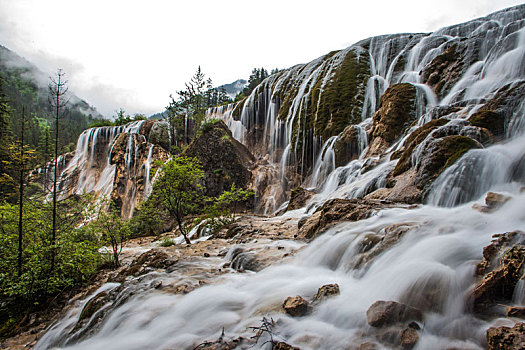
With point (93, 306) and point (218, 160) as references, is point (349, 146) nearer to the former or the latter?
point (218, 160)

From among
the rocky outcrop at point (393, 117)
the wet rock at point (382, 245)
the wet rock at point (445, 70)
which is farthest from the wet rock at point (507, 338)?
the wet rock at point (445, 70)

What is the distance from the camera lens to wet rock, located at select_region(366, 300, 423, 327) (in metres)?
2.66

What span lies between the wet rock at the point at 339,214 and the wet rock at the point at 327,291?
262cm

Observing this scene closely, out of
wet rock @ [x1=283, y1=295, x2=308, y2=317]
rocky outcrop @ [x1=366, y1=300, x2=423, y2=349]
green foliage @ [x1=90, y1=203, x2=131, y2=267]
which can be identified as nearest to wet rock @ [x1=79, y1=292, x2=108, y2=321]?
green foliage @ [x1=90, y1=203, x2=131, y2=267]

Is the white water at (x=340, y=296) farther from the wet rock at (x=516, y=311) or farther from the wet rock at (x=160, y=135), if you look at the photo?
the wet rock at (x=160, y=135)

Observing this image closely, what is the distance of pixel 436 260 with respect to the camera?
3.38 m

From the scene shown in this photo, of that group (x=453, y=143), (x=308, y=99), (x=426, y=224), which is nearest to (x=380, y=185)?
(x=453, y=143)

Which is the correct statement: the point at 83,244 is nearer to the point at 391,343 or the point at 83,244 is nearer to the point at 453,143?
the point at 391,343

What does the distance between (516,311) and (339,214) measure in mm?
4200

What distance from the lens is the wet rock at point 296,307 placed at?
10.7 feet

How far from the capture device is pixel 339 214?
653 centimetres

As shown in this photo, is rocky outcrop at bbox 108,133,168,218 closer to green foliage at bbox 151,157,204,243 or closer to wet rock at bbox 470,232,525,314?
green foliage at bbox 151,157,204,243

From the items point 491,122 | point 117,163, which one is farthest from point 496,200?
point 117,163

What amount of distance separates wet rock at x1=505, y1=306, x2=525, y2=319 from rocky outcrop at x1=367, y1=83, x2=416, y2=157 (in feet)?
40.4
